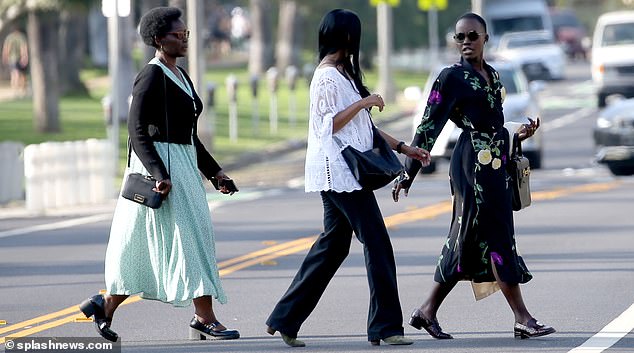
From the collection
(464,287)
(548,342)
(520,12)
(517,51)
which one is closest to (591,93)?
(517,51)

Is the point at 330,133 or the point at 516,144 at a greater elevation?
the point at 330,133

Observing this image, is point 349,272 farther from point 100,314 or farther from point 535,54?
point 535,54

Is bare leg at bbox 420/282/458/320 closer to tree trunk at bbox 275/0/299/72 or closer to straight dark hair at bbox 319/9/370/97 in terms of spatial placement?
straight dark hair at bbox 319/9/370/97

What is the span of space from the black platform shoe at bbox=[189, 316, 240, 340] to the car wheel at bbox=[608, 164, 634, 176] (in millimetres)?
13176

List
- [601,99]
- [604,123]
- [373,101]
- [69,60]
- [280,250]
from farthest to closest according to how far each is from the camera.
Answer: [69,60]
[601,99]
[604,123]
[280,250]
[373,101]

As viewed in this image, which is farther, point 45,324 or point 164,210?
point 45,324

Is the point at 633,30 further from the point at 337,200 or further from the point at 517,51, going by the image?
the point at 337,200

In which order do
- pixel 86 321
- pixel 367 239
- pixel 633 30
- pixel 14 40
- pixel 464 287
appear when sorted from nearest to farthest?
pixel 367 239 < pixel 86 321 < pixel 464 287 < pixel 633 30 < pixel 14 40

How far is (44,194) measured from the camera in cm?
1986

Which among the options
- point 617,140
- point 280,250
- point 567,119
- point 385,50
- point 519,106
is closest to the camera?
point 280,250

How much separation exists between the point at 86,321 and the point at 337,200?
2430mm

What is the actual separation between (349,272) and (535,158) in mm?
10887

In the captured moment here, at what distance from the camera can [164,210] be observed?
8.98 metres

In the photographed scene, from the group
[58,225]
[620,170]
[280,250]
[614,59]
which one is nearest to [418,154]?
[280,250]
